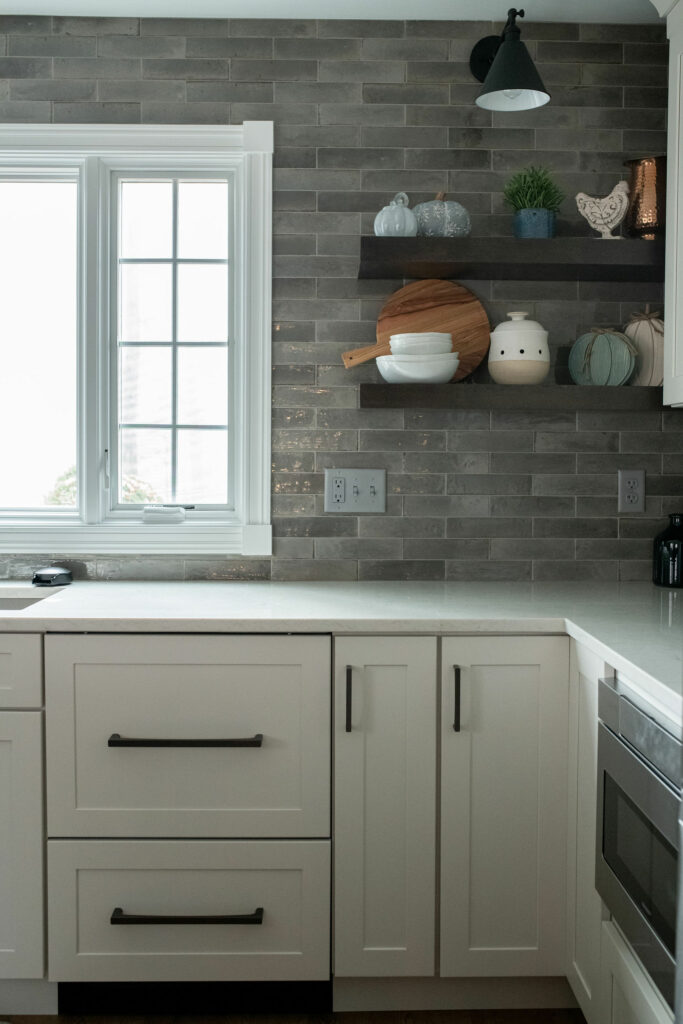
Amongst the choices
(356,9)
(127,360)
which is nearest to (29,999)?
(127,360)

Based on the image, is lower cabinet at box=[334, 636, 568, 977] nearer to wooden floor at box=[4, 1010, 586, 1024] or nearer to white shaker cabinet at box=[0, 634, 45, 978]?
wooden floor at box=[4, 1010, 586, 1024]

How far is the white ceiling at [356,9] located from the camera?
229cm

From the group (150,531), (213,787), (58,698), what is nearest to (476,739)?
(213,787)

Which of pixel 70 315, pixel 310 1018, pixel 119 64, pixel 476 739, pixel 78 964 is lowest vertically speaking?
pixel 310 1018

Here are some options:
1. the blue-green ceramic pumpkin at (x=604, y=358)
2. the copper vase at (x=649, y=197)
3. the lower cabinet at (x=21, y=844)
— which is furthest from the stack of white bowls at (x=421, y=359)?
the lower cabinet at (x=21, y=844)

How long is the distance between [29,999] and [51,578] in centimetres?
102

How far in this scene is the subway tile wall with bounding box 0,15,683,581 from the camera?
239 centimetres

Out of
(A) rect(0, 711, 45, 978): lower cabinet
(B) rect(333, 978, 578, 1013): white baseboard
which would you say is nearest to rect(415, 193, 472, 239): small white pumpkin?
(A) rect(0, 711, 45, 978): lower cabinet

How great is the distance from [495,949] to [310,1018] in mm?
463

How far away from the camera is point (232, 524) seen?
2477 mm

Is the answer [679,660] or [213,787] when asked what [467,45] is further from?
[213,787]

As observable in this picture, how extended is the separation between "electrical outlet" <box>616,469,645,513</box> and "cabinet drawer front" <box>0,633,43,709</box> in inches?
64.5

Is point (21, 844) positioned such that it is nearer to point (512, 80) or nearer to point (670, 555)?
point (670, 555)

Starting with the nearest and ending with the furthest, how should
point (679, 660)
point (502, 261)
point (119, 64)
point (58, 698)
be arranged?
point (679, 660) → point (58, 698) → point (502, 261) → point (119, 64)
